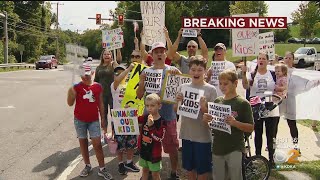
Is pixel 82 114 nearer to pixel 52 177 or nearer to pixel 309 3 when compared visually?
pixel 52 177

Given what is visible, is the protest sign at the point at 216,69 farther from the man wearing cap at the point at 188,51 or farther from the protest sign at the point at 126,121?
the protest sign at the point at 126,121

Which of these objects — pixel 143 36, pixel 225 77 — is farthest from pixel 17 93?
pixel 225 77

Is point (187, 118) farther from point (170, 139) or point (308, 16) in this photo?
point (308, 16)

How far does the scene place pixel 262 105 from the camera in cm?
554

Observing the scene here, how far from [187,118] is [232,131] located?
667mm

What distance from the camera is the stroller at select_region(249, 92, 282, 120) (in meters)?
5.50

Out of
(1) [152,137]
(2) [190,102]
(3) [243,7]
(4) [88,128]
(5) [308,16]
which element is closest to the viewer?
(2) [190,102]

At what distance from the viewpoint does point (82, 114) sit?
213 inches

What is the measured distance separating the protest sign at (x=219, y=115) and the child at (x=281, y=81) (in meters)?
2.31

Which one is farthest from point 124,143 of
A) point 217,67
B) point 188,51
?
point 188,51

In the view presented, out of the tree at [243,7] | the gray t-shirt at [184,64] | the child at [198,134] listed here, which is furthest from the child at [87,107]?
the tree at [243,7]

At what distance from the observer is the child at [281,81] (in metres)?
6.13

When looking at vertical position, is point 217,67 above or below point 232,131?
above

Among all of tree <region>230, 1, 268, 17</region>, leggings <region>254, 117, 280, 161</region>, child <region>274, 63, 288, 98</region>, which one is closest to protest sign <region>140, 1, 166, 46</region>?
child <region>274, 63, 288, 98</region>
